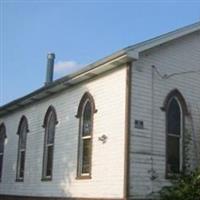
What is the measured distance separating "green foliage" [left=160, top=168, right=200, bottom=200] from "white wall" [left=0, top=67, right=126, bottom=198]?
4.98ft

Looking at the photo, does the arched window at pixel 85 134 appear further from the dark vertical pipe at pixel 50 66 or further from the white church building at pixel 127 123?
the dark vertical pipe at pixel 50 66

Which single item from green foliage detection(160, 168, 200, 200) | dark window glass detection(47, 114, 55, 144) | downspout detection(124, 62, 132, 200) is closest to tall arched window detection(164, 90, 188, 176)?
green foliage detection(160, 168, 200, 200)

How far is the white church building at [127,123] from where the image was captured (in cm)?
1622

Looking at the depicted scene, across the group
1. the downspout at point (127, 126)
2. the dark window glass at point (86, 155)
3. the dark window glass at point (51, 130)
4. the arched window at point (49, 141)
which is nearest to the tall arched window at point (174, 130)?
the downspout at point (127, 126)

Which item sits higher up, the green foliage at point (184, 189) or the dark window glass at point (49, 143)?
the dark window glass at point (49, 143)

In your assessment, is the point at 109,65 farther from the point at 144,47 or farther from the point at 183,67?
the point at 183,67

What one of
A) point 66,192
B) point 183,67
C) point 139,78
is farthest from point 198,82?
point 66,192

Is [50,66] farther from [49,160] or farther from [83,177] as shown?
[83,177]

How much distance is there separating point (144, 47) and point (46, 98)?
23.3ft

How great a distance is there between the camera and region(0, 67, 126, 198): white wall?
1650 cm

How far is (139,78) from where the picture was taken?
1672cm

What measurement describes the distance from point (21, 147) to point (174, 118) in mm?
9632

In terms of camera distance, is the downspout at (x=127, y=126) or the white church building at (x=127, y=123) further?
the white church building at (x=127, y=123)

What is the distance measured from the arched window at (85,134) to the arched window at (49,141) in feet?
7.50
